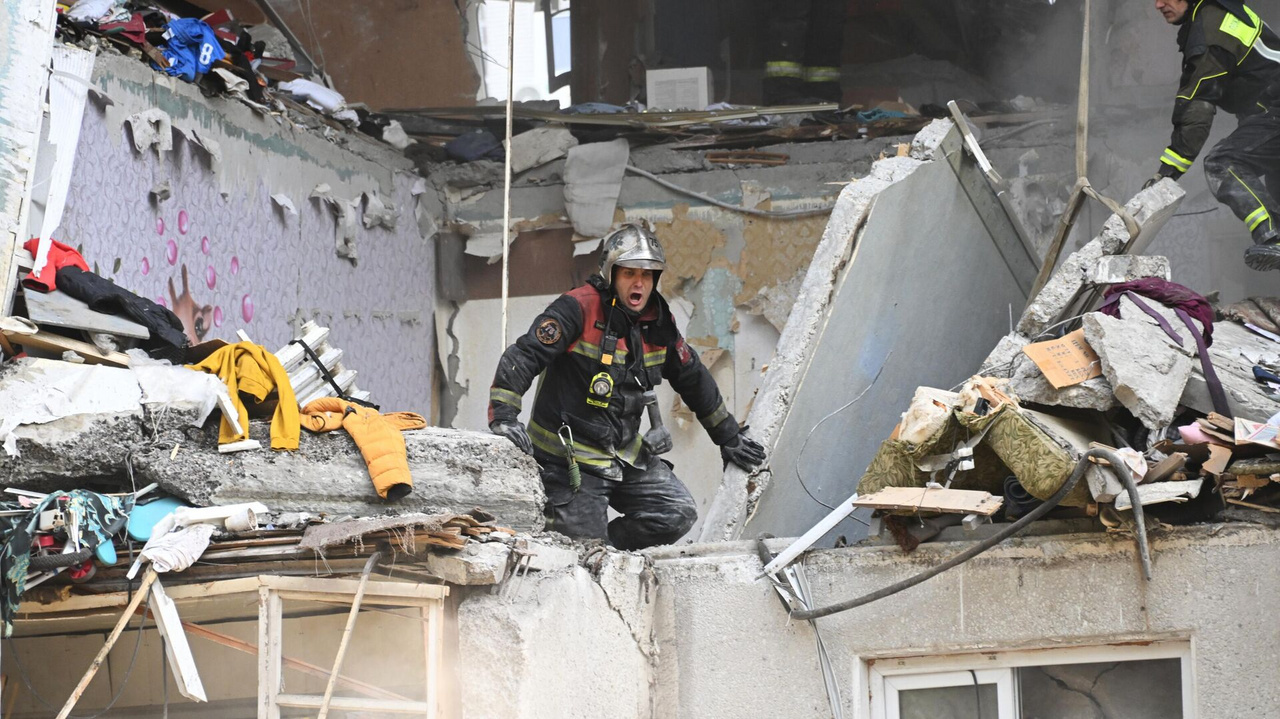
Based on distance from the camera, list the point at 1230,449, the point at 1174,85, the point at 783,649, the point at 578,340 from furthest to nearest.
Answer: the point at 1174,85 → the point at 578,340 → the point at 783,649 → the point at 1230,449

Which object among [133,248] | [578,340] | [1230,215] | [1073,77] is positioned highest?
[1073,77]

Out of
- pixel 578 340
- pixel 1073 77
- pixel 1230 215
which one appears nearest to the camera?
pixel 578 340

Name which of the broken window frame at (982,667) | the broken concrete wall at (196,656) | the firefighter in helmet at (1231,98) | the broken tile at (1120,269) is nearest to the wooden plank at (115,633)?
the broken concrete wall at (196,656)

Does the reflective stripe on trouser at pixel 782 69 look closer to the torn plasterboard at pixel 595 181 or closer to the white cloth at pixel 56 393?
the torn plasterboard at pixel 595 181

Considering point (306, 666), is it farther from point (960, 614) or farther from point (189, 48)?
point (189, 48)

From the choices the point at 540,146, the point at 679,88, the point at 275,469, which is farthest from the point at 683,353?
the point at 679,88

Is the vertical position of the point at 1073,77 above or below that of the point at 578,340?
above

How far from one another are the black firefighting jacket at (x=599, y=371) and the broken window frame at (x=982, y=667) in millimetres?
1357

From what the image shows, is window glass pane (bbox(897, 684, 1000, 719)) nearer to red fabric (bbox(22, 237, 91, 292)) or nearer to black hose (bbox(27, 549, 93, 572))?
black hose (bbox(27, 549, 93, 572))

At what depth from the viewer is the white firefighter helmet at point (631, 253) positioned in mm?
5652

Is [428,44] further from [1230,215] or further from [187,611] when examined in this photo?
[187,611]

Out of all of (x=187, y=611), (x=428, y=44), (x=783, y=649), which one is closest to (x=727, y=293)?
(x=428, y=44)

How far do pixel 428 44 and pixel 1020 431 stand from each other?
7.05 m

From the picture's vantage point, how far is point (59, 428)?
14.2 ft
